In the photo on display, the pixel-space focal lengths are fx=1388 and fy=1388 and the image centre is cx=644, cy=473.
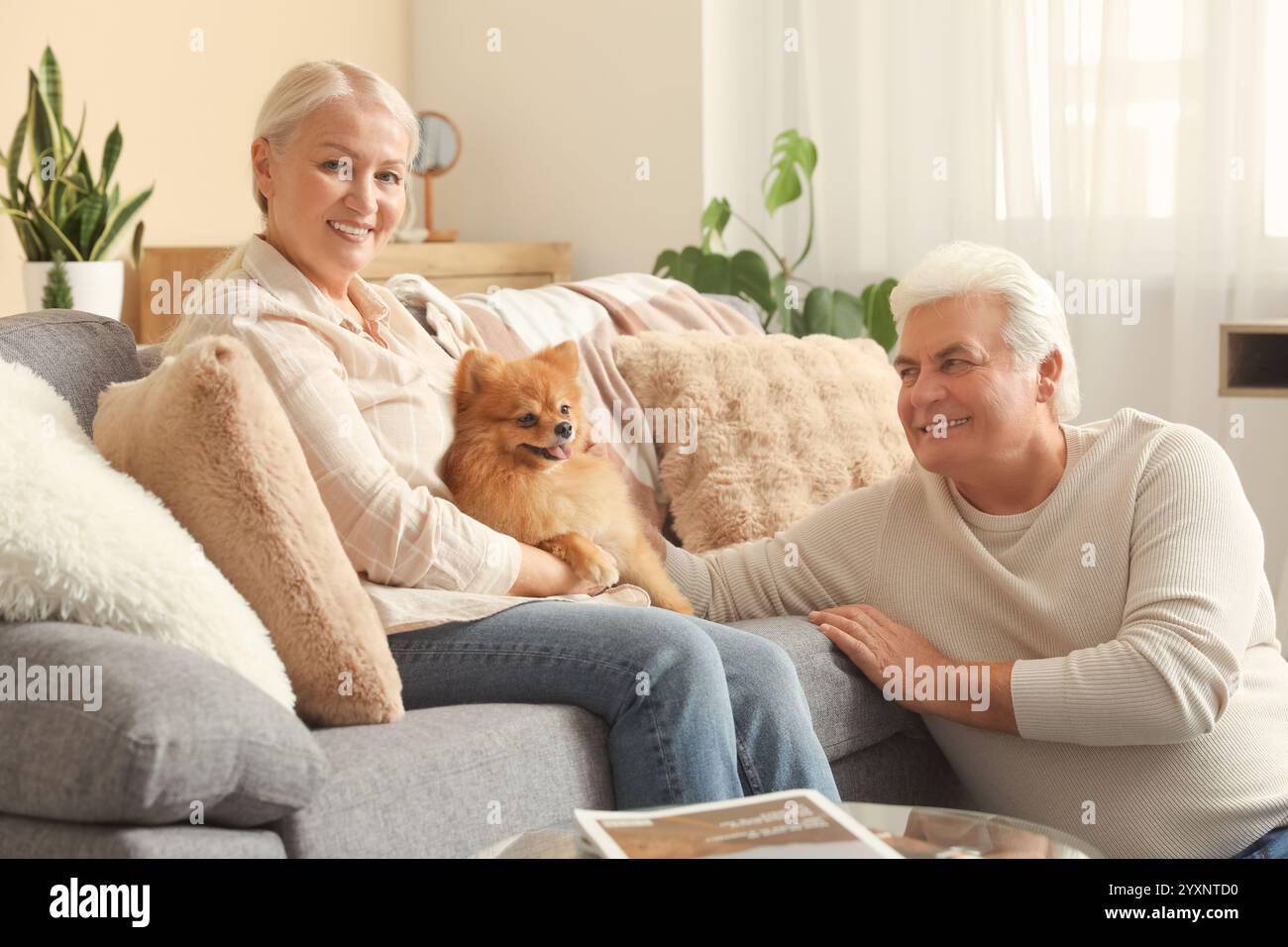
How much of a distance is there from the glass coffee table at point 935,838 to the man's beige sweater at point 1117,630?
39 centimetres

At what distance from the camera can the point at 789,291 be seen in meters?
4.09

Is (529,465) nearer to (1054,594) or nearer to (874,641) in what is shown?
(874,641)

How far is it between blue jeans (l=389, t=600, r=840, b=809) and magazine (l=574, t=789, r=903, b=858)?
352mm

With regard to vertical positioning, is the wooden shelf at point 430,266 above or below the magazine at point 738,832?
above

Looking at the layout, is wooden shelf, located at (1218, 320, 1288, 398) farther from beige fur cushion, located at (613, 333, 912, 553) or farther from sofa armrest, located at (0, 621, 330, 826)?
sofa armrest, located at (0, 621, 330, 826)

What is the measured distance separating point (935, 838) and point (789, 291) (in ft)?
9.76

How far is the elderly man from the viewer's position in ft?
5.45

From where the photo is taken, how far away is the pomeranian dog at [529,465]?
1854mm

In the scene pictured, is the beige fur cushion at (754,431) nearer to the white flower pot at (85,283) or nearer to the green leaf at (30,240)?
the white flower pot at (85,283)

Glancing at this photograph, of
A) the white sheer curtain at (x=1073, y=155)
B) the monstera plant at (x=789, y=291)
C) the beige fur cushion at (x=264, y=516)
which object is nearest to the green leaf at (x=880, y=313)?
the monstera plant at (x=789, y=291)

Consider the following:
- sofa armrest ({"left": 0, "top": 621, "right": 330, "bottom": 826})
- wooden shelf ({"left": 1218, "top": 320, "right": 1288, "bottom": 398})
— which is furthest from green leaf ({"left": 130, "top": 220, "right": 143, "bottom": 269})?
wooden shelf ({"left": 1218, "top": 320, "right": 1288, "bottom": 398})

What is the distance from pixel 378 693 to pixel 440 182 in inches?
134

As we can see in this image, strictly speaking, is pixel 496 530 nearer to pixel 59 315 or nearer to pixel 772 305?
pixel 59 315

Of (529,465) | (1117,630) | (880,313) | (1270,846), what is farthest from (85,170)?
(1270,846)
